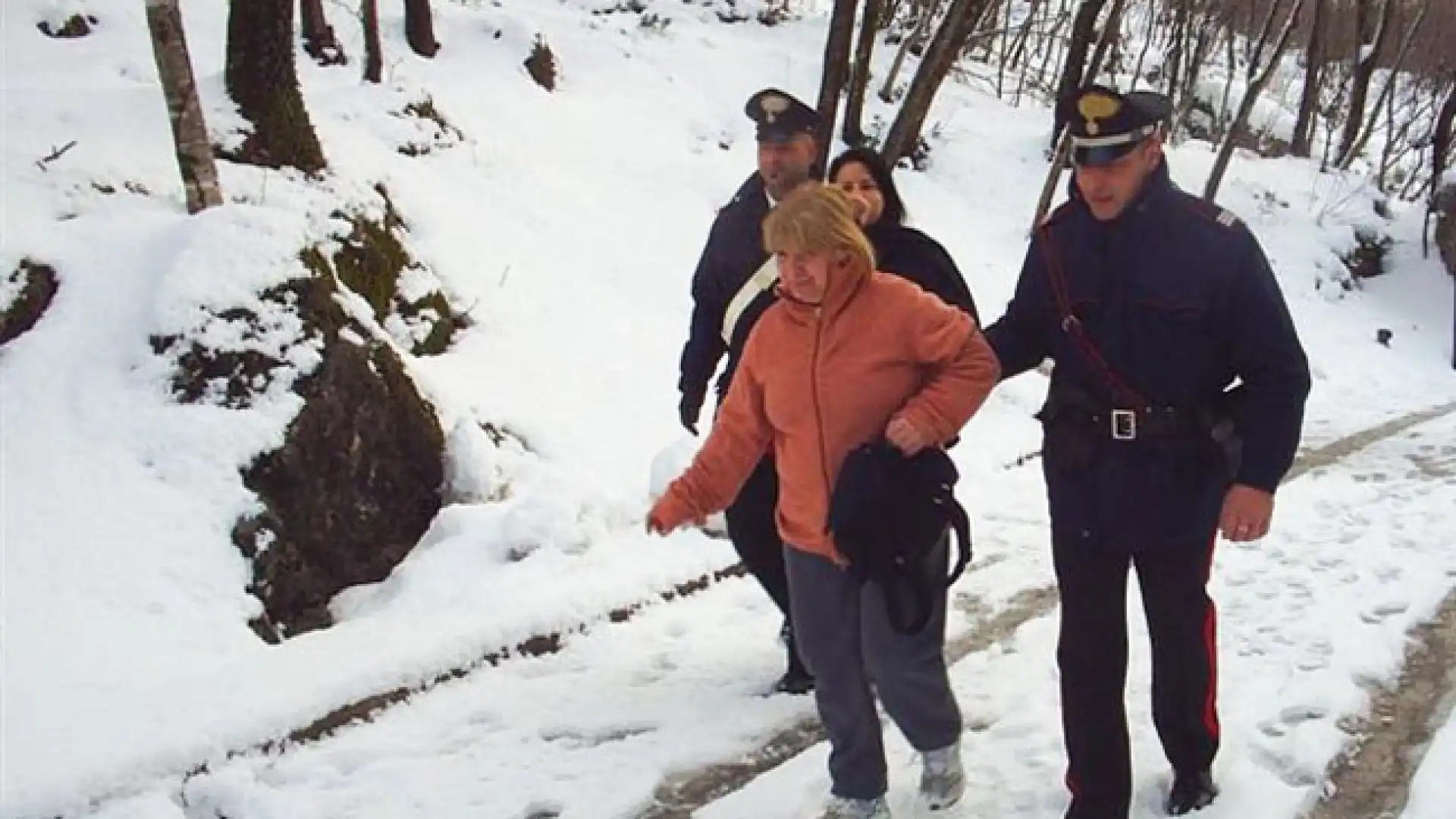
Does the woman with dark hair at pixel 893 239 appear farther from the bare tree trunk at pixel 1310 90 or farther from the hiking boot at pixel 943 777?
the bare tree trunk at pixel 1310 90

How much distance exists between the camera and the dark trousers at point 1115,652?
12.2 feet

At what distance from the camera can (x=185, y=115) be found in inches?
283

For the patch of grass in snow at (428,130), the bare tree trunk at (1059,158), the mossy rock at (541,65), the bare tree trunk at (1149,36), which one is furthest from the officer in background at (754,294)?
the bare tree trunk at (1149,36)

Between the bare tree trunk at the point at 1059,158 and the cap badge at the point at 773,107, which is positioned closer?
the cap badge at the point at 773,107

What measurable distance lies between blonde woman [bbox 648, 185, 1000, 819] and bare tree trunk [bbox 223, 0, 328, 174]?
5039 mm

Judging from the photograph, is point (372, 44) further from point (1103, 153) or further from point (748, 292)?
point (1103, 153)

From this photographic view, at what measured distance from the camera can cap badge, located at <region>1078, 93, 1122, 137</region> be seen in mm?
3416

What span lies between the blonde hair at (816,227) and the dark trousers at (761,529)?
4.27 ft

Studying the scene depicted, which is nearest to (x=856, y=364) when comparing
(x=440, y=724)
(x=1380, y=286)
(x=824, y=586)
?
(x=824, y=586)

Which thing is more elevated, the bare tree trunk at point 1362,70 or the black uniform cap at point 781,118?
the black uniform cap at point 781,118

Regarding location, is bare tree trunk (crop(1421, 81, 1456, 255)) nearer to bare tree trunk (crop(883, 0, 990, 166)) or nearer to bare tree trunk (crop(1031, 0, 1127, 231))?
bare tree trunk (crop(1031, 0, 1127, 231))

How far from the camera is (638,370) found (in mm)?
9469

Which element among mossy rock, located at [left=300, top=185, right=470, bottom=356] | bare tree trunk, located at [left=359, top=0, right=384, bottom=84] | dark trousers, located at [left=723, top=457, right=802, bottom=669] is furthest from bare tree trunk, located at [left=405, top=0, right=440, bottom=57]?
dark trousers, located at [left=723, top=457, right=802, bottom=669]

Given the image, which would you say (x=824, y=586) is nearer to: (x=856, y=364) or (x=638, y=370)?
(x=856, y=364)
